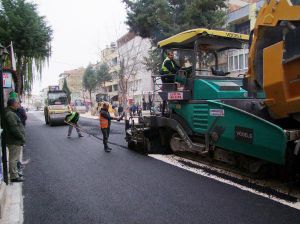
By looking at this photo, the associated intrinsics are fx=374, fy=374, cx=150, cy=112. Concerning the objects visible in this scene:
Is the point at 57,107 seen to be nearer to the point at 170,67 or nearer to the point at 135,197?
the point at 170,67

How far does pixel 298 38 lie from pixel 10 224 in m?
4.41

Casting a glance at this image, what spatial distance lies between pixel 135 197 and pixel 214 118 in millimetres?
2150

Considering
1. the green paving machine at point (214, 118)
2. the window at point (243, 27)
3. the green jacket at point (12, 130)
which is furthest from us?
the window at point (243, 27)

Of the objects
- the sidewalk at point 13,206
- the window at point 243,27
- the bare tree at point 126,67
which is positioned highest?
the window at point 243,27

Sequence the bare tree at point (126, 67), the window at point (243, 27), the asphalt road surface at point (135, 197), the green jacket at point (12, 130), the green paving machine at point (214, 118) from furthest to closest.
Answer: the bare tree at point (126, 67)
the window at point (243, 27)
the green jacket at point (12, 130)
the green paving machine at point (214, 118)
the asphalt road surface at point (135, 197)

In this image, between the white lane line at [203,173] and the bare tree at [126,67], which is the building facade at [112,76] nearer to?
the bare tree at [126,67]

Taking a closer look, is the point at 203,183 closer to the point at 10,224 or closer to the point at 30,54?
the point at 10,224

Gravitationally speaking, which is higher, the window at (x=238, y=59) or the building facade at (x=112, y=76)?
the building facade at (x=112, y=76)

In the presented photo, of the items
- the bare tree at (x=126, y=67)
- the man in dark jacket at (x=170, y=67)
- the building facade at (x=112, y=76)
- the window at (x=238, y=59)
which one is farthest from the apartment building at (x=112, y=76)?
the man in dark jacket at (x=170, y=67)

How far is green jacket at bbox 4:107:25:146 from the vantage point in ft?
22.2

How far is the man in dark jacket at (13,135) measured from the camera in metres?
6.77

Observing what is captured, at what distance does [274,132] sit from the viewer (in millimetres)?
5363

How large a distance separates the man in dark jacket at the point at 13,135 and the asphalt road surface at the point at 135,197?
33 cm

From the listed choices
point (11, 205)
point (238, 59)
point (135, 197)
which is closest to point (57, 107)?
point (238, 59)
